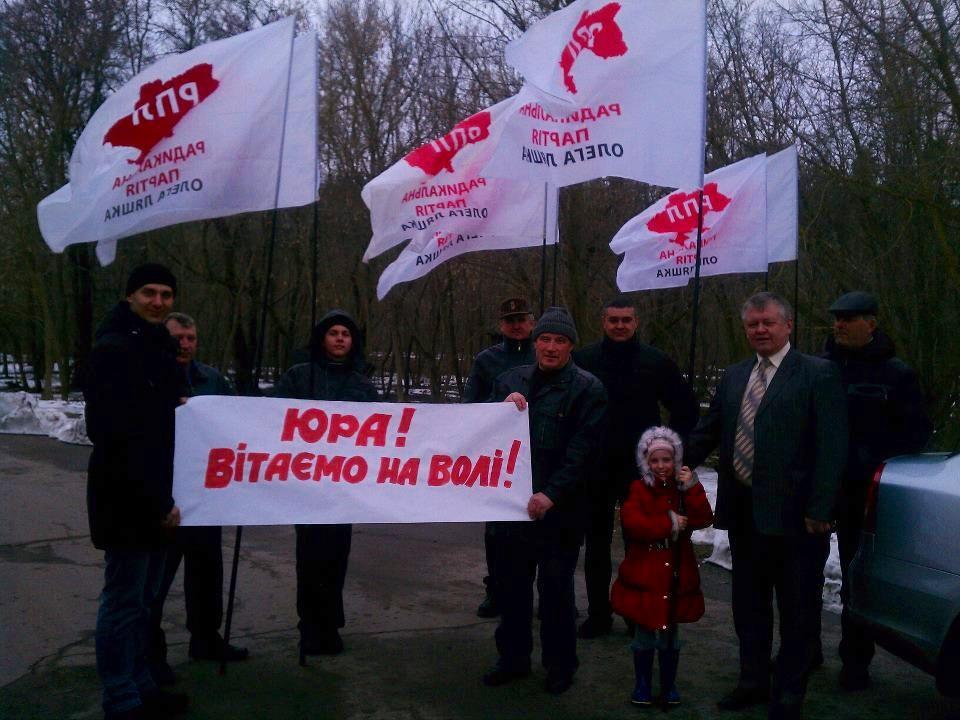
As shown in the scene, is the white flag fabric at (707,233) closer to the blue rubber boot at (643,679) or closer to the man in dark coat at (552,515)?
the man in dark coat at (552,515)

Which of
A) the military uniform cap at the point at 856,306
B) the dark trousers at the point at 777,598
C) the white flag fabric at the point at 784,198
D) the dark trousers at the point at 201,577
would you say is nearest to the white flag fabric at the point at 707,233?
the white flag fabric at the point at 784,198

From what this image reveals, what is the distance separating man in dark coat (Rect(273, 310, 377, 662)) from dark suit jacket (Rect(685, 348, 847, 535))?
7.24 feet

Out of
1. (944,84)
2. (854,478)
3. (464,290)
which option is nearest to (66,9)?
(464,290)

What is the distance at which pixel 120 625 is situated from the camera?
14.3ft

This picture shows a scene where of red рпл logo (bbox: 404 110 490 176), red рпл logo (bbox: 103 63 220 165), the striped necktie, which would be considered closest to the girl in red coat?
the striped necktie

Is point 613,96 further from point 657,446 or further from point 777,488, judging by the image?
point 777,488

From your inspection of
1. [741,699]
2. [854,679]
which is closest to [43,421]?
[741,699]

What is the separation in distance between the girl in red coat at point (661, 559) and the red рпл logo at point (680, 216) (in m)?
4.51

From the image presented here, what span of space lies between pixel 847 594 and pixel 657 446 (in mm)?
1255

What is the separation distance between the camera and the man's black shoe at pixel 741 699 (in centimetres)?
477

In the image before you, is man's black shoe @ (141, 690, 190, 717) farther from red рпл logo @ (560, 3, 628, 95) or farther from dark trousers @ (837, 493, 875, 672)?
red рпл logo @ (560, 3, 628, 95)

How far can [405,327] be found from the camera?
110ft

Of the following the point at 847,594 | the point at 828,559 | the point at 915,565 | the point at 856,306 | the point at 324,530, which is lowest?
the point at 828,559

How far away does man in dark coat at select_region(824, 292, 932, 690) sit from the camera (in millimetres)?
5113
